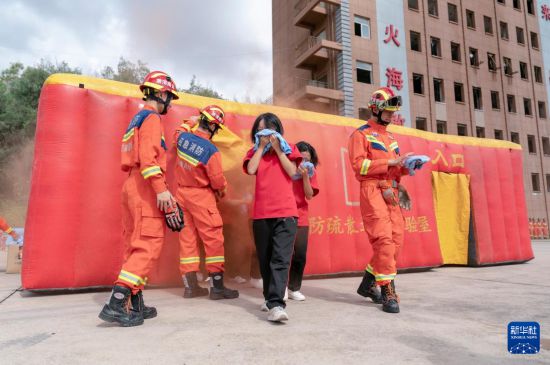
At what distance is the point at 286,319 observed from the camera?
7.78 ft

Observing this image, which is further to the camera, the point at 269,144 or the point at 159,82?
the point at 159,82

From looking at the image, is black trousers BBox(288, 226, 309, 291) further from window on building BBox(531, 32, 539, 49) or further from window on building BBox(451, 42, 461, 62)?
window on building BBox(531, 32, 539, 49)

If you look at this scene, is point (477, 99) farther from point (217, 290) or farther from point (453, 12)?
point (217, 290)

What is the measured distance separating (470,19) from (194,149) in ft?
81.3

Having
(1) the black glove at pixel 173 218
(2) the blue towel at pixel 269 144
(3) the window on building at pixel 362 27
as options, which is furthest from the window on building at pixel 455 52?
(1) the black glove at pixel 173 218

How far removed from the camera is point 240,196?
4305 mm

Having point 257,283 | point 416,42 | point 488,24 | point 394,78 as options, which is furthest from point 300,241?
point 488,24

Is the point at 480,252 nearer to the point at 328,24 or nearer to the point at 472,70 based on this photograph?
the point at 328,24

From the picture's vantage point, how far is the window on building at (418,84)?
1981 cm

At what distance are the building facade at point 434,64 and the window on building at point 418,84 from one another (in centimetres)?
5

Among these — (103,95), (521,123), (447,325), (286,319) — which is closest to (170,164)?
(103,95)

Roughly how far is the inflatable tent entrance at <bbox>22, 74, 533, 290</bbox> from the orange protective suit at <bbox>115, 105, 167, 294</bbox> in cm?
122

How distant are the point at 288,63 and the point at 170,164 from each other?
18953 millimetres

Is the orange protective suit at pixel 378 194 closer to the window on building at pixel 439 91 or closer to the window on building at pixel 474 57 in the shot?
the window on building at pixel 439 91
